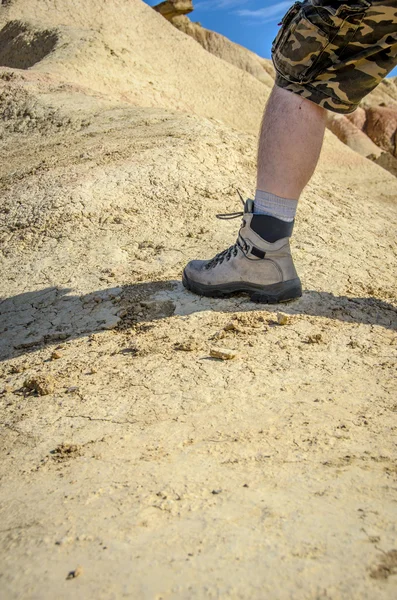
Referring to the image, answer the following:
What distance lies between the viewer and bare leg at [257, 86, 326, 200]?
73.9 inches

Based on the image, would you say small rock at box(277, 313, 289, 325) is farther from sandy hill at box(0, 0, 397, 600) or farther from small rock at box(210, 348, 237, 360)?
small rock at box(210, 348, 237, 360)

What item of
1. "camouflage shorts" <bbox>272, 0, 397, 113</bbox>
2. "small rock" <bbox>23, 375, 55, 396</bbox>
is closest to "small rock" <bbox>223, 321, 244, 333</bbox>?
"small rock" <bbox>23, 375, 55, 396</bbox>

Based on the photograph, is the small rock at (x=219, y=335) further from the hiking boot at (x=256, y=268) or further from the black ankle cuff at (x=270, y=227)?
the black ankle cuff at (x=270, y=227)

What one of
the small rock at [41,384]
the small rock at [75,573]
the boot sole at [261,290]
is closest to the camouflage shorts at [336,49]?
the boot sole at [261,290]

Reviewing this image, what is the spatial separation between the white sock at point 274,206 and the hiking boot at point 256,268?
25 millimetres

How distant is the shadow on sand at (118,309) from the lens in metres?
2.01

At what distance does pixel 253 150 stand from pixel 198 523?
3.12m

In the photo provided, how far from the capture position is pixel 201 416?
1416 millimetres

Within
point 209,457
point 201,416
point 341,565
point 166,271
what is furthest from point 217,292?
point 341,565

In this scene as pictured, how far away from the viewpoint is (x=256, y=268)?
6.73 feet

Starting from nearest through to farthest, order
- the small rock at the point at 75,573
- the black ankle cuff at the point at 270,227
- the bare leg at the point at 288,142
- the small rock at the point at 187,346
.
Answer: the small rock at the point at 75,573, the small rock at the point at 187,346, the bare leg at the point at 288,142, the black ankle cuff at the point at 270,227

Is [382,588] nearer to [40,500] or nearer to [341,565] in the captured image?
[341,565]

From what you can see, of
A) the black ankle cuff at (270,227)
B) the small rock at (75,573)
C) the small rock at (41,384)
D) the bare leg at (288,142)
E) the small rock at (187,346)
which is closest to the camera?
the small rock at (75,573)

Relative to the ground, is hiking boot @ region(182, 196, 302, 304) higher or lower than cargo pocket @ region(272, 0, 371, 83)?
lower
